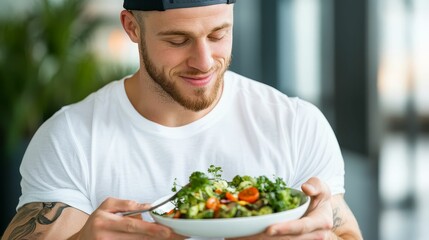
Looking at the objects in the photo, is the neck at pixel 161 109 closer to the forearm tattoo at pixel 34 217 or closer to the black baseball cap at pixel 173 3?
the black baseball cap at pixel 173 3

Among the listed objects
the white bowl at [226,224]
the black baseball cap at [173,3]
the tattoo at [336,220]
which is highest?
the black baseball cap at [173,3]

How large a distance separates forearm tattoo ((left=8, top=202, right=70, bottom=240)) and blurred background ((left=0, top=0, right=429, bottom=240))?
134 inches

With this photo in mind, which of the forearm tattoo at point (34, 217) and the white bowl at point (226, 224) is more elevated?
the white bowl at point (226, 224)

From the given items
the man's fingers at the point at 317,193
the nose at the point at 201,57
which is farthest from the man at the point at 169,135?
the man's fingers at the point at 317,193

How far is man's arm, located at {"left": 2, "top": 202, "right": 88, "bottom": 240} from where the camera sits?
2207 mm

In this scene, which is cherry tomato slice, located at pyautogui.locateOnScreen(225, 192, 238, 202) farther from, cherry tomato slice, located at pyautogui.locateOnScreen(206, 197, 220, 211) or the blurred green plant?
the blurred green plant

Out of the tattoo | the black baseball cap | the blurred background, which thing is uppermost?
the black baseball cap

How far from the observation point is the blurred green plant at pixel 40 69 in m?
5.75

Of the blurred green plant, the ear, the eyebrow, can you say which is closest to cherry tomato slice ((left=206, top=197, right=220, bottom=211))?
the eyebrow

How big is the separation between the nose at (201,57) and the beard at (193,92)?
0.08ft

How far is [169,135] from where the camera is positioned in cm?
237

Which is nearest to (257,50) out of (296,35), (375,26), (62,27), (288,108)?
(296,35)

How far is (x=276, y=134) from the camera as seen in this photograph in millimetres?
2363

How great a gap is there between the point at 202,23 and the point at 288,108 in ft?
1.32
